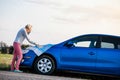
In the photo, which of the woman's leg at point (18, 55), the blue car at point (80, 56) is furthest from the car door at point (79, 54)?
the woman's leg at point (18, 55)

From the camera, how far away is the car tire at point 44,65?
517 inches

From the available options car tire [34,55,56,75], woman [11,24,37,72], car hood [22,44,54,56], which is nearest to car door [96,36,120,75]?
car tire [34,55,56,75]

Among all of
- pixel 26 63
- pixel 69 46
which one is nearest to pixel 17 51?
pixel 26 63

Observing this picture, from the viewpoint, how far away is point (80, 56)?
13023mm

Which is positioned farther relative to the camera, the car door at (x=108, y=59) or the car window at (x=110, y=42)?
the car window at (x=110, y=42)

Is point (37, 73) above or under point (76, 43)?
under

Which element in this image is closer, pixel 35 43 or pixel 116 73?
pixel 116 73

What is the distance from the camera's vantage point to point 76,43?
43.7 feet

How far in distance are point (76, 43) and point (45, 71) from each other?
1421 mm

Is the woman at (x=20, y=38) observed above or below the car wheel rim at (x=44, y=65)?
above

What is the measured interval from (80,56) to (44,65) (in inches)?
49.4

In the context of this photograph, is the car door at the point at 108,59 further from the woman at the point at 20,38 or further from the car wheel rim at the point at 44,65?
the woman at the point at 20,38

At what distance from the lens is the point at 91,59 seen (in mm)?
12984

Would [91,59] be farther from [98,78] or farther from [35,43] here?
[35,43]
